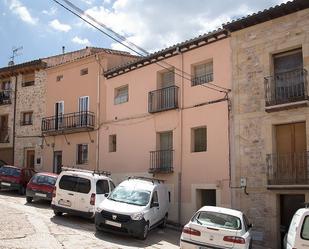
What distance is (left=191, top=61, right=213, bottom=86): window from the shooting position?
19.7 metres

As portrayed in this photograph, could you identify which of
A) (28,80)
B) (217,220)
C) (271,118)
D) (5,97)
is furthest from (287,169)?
Result: (5,97)

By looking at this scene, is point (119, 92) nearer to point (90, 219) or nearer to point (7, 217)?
point (90, 219)

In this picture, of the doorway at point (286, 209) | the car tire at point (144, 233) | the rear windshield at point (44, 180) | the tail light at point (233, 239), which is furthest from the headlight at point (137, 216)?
the rear windshield at point (44, 180)

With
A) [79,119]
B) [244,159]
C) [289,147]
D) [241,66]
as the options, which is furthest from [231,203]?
[79,119]

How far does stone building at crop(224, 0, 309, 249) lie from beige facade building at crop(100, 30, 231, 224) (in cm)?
77

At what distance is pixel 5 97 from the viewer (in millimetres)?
33594

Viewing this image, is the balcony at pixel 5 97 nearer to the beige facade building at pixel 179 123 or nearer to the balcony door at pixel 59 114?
the balcony door at pixel 59 114

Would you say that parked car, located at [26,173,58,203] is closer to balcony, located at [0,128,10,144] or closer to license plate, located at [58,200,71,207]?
license plate, located at [58,200,71,207]

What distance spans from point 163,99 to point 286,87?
662 cm

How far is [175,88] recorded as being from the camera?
20828 millimetres

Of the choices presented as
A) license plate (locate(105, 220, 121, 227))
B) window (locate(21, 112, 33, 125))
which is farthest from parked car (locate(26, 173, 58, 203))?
window (locate(21, 112, 33, 125))

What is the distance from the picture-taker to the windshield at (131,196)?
51.7 feet

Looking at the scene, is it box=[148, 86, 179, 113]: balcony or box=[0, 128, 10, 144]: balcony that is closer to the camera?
box=[148, 86, 179, 113]: balcony

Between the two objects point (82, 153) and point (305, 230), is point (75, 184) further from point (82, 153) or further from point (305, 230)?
point (82, 153)
